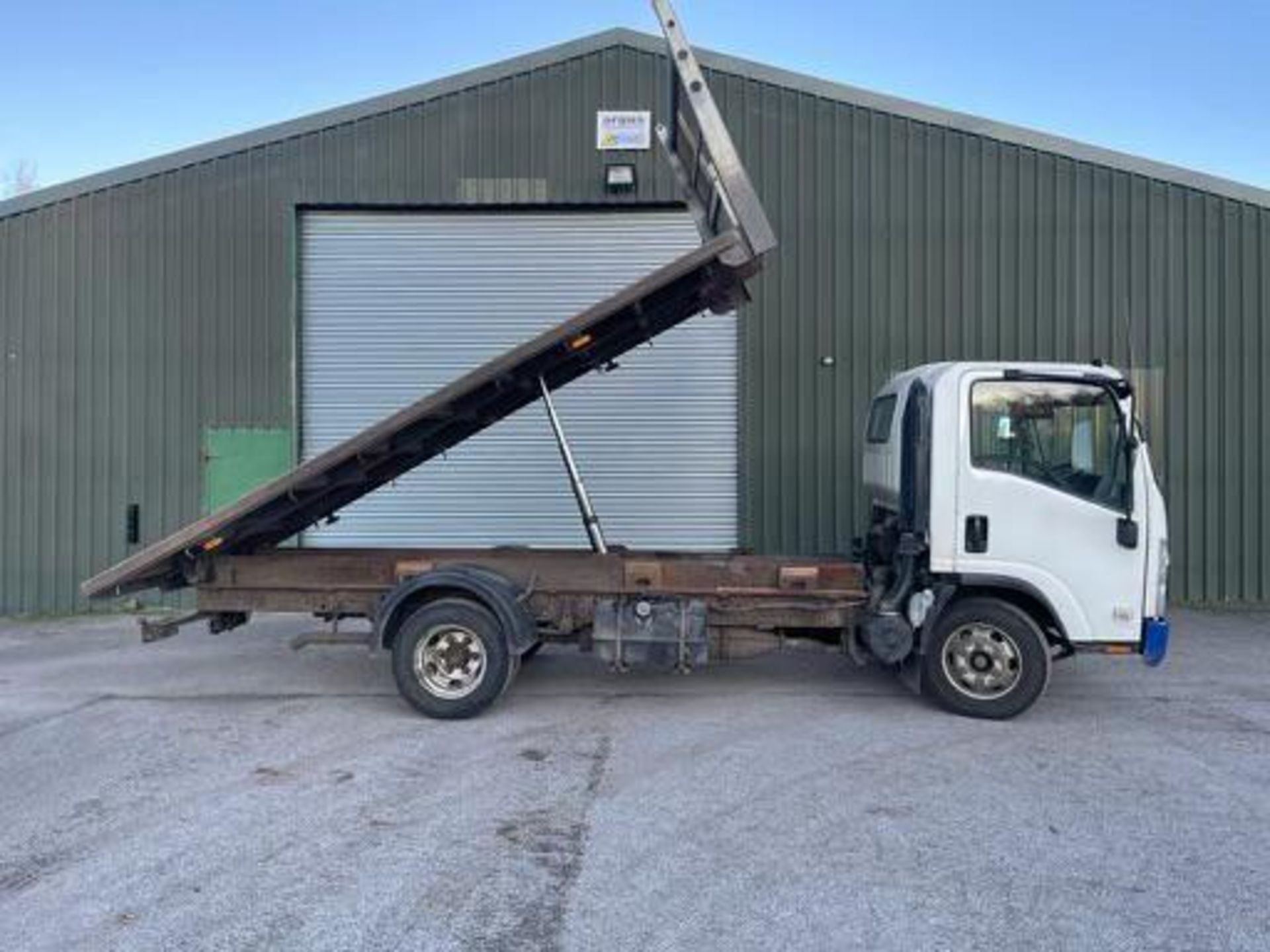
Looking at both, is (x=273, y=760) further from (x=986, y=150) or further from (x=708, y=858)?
(x=986, y=150)

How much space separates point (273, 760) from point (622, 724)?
7.35ft

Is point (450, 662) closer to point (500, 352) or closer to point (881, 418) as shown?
point (881, 418)

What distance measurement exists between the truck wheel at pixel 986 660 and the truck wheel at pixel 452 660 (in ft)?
9.56

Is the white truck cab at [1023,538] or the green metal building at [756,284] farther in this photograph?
the green metal building at [756,284]

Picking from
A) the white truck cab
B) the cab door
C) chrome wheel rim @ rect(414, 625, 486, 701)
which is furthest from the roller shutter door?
the cab door

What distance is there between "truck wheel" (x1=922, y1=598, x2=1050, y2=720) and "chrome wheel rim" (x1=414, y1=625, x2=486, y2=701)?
3.05 m

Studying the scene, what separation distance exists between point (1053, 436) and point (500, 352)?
759 cm

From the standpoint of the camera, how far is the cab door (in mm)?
7160

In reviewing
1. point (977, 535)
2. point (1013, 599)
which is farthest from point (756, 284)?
point (1013, 599)

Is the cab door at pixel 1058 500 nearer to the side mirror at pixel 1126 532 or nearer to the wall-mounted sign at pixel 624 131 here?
the side mirror at pixel 1126 532

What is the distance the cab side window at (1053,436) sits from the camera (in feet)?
23.6

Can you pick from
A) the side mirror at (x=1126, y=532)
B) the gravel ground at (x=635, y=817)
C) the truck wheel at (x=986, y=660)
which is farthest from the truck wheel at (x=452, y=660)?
the side mirror at (x=1126, y=532)

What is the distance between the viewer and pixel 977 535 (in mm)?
7246

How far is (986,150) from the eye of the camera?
513 inches
